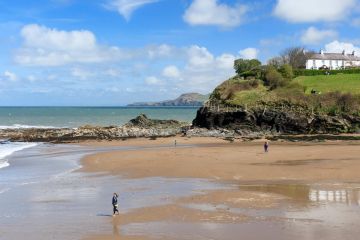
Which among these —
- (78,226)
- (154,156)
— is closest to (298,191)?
(78,226)

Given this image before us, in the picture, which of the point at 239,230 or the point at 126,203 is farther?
the point at 126,203

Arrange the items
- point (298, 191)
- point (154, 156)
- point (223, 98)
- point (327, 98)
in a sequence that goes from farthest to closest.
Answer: point (223, 98), point (327, 98), point (154, 156), point (298, 191)

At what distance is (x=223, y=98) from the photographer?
67.6 metres

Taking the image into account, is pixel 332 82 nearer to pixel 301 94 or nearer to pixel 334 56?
pixel 301 94

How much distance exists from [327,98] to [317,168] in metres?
32.9

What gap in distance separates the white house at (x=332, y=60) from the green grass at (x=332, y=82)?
904 inches

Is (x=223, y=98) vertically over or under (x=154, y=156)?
over

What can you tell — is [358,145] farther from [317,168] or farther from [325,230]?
[325,230]

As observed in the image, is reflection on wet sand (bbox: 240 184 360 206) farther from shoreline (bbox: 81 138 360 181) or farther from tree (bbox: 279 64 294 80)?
tree (bbox: 279 64 294 80)

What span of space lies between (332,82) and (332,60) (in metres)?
35.6

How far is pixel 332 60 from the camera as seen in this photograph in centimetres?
10388

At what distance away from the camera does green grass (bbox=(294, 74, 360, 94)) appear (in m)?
65.4

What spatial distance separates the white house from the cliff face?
4168cm

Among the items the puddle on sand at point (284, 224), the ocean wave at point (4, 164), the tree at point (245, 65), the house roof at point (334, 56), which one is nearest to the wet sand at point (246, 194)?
the puddle on sand at point (284, 224)
